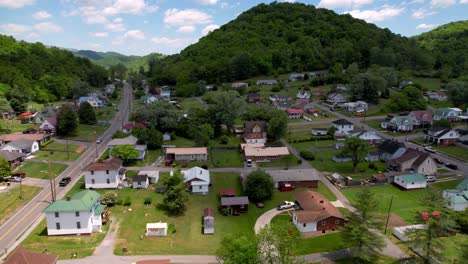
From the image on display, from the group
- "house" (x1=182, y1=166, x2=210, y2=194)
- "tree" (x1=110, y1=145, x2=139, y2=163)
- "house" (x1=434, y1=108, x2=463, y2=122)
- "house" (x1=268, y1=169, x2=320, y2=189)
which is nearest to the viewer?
"house" (x1=182, y1=166, x2=210, y2=194)

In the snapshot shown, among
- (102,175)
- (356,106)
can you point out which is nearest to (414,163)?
(356,106)

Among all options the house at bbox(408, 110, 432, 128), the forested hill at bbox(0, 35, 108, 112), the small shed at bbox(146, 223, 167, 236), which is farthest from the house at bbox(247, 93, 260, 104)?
the small shed at bbox(146, 223, 167, 236)

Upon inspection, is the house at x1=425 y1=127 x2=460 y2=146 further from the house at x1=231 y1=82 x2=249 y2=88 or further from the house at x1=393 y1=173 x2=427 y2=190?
the house at x1=231 y1=82 x2=249 y2=88

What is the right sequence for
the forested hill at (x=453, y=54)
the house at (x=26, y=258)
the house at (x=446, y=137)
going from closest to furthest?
1. the house at (x=26, y=258)
2. the house at (x=446, y=137)
3. the forested hill at (x=453, y=54)

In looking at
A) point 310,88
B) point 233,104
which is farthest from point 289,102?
point 233,104

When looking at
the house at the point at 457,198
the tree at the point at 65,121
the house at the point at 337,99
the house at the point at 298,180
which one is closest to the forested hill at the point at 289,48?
the house at the point at 337,99

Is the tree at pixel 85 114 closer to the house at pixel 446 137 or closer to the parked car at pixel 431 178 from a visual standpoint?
the parked car at pixel 431 178
